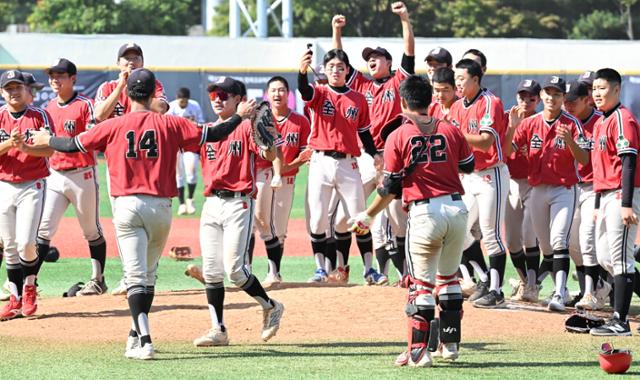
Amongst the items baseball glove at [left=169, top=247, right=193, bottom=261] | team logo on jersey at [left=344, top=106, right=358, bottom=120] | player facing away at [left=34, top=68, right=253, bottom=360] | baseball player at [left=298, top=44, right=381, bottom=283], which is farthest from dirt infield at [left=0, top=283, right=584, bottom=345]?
baseball glove at [left=169, top=247, right=193, bottom=261]

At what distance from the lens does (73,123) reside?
445 inches

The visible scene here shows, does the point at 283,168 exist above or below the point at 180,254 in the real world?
above

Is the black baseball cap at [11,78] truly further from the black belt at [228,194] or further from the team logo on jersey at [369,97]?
the team logo on jersey at [369,97]

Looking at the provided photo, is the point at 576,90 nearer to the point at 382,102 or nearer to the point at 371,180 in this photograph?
the point at 382,102

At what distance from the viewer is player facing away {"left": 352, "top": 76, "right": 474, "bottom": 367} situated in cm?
810

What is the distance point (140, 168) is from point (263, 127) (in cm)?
110

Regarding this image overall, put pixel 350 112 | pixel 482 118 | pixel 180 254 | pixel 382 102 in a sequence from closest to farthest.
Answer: pixel 482 118 → pixel 350 112 → pixel 382 102 → pixel 180 254

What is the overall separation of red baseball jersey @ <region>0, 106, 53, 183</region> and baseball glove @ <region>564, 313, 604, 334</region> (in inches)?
191

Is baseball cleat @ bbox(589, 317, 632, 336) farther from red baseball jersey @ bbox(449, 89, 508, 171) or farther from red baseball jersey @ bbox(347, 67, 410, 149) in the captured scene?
red baseball jersey @ bbox(347, 67, 410, 149)

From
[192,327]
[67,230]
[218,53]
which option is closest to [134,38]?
[218,53]

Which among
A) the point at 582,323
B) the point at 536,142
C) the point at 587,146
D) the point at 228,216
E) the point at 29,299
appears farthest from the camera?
the point at 536,142

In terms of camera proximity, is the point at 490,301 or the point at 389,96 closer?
the point at 490,301

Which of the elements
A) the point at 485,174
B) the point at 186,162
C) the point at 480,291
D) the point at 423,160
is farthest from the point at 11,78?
the point at 186,162

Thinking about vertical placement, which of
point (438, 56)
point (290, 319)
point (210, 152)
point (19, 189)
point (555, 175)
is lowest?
point (290, 319)
